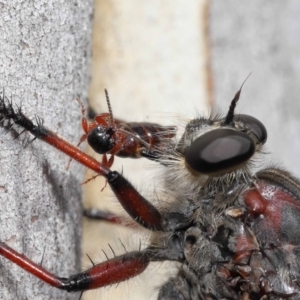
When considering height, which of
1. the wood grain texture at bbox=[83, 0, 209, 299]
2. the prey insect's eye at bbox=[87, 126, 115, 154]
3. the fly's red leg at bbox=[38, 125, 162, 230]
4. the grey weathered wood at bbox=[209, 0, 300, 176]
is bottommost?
the fly's red leg at bbox=[38, 125, 162, 230]

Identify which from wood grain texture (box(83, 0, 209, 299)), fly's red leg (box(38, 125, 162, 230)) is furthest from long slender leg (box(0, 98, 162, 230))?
wood grain texture (box(83, 0, 209, 299))

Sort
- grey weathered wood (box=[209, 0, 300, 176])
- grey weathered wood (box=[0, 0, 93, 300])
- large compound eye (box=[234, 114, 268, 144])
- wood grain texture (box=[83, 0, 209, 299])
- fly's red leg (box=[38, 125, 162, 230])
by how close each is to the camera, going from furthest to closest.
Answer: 1. grey weathered wood (box=[209, 0, 300, 176])
2. wood grain texture (box=[83, 0, 209, 299])
3. large compound eye (box=[234, 114, 268, 144])
4. fly's red leg (box=[38, 125, 162, 230])
5. grey weathered wood (box=[0, 0, 93, 300])

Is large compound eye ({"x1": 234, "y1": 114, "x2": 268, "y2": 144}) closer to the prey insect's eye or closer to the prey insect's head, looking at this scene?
the prey insect's head

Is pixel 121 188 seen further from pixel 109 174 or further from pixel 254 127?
pixel 254 127

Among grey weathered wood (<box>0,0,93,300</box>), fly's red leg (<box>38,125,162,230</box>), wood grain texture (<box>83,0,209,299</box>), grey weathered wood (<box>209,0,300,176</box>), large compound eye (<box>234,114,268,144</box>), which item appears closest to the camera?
grey weathered wood (<box>0,0,93,300</box>)

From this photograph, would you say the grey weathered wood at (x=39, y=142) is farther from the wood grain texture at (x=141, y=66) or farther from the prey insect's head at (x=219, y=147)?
the wood grain texture at (x=141, y=66)

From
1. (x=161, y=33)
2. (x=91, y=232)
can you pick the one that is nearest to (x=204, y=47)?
(x=161, y=33)

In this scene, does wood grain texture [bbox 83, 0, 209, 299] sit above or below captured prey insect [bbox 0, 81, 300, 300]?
above

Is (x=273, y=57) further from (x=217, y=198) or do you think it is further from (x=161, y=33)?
(x=217, y=198)

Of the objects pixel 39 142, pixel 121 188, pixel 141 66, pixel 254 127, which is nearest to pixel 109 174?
pixel 121 188
